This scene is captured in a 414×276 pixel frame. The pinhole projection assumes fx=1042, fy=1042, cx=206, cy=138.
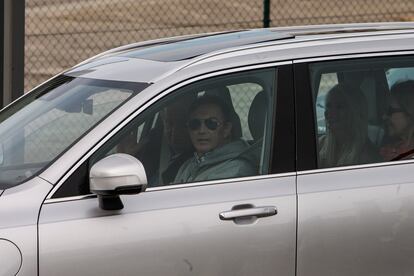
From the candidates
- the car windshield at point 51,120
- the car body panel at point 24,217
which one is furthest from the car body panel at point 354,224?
the car body panel at point 24,217

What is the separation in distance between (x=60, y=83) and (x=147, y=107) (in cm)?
88

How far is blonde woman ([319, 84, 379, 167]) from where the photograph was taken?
4922 millimetres

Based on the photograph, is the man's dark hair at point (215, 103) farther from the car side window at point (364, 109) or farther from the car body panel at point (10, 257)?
the car body panel at point (10, 257)

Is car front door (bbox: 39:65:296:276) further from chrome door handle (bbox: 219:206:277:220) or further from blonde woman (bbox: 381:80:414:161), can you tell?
blonde woman (bbox: 381:80:414:161)

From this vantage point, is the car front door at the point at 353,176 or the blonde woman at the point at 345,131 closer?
the car front door at the point at 353,176

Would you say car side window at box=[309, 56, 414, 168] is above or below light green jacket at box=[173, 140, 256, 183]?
above

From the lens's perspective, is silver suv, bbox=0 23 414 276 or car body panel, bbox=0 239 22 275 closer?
car body panel, bbox=0 239 22 275

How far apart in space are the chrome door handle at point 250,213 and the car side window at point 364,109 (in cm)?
46

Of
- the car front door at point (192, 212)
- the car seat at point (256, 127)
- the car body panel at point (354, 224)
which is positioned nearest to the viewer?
the car front door at point (192, 212)

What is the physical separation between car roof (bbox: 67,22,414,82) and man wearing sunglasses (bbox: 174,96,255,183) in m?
0.23

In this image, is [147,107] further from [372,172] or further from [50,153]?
[372,172]

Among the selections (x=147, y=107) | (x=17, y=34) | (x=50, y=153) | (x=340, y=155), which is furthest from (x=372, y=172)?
(x=17, y=34)

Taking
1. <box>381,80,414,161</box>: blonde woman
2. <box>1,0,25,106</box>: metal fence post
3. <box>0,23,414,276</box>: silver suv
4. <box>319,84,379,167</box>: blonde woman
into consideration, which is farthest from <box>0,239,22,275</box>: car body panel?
<box>1,0,25,106</box>: metal fence post

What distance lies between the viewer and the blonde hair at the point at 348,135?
16.1ft
